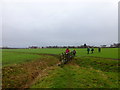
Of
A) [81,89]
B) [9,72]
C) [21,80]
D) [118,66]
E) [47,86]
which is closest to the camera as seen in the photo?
[81,89]

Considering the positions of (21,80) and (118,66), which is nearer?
(21,80)

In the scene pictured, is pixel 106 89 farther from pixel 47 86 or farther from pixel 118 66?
pixel 118 66

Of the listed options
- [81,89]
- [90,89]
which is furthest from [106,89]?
[81,89]

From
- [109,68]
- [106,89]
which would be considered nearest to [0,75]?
[106,89]

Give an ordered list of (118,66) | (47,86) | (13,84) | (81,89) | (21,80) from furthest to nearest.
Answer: (118,66) < (21,80) < (13,84) < (47,86) < (81,89)

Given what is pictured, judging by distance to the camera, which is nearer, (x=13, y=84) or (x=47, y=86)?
(x=47, y=86)

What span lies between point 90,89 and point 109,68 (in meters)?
12.4

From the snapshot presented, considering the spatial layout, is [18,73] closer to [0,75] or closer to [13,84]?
[0,75]

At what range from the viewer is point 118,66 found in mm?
25391

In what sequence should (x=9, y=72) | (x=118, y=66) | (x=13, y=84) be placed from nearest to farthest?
1. (x=13, y=84)
2. (x=9, y=72)
3. (x=118, y=66)

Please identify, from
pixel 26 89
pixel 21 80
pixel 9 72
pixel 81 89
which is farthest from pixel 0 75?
pixel 81 89

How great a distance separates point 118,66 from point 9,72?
17946 mm

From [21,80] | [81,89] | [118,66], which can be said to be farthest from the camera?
[118,66]

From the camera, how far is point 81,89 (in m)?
14.3
